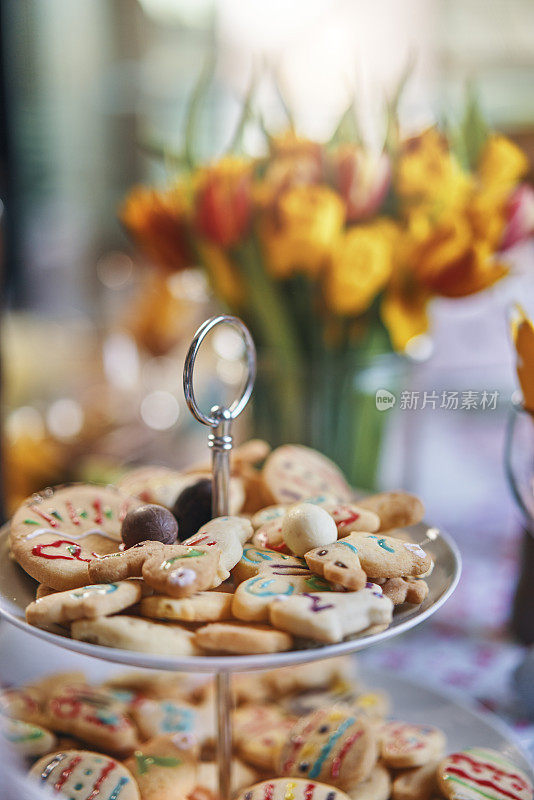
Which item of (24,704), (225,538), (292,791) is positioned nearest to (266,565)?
(225,538)

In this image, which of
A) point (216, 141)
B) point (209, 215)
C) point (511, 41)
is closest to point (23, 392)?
point (209, 215)

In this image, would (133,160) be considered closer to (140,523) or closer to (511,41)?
(511,41)

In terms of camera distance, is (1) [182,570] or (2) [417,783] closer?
(1) [182,570]

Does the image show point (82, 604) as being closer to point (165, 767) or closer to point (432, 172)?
point (165, 767)

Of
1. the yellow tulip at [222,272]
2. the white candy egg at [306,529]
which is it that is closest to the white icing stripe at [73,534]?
the white candy egg at [306,529]

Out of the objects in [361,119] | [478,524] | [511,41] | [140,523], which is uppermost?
[511,41]

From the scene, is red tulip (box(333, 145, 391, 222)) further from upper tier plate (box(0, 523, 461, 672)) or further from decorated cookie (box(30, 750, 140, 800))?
decorated cookie (box(30, 750, 140, 800))
